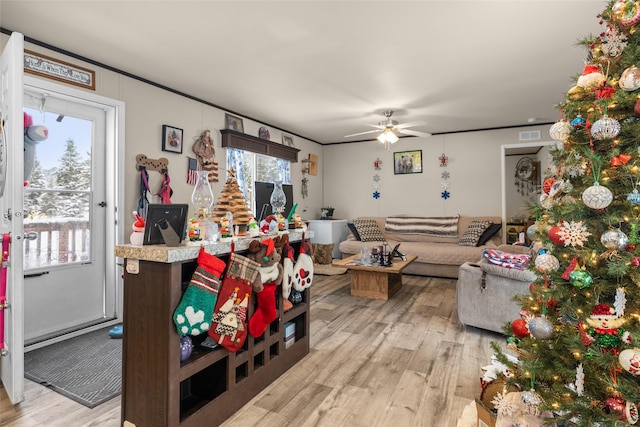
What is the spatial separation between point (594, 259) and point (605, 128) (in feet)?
1.46

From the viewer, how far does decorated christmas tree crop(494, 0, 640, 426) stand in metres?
1.08

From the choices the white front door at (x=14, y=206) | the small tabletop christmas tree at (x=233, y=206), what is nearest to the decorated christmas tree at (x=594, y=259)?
the small tabletop christmas tree at (x=233, y=206)

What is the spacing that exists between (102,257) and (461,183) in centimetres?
558

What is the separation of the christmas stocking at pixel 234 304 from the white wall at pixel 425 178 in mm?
5205

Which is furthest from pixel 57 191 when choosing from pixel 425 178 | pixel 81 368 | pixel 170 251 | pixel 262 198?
pixel 425 178

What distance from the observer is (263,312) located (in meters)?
1.94

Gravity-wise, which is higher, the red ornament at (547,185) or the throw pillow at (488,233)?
the red ornament at (547,185)

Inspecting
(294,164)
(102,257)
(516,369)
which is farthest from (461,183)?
(102,257)

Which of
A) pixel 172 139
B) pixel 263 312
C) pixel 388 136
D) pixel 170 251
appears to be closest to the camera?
pixel 170 251

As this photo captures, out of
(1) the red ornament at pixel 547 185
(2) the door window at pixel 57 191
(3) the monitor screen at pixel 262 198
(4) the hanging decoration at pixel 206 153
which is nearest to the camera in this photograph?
(1) the red ornament at pixel 547 185

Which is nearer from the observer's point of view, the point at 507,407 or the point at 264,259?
the point at 507,407

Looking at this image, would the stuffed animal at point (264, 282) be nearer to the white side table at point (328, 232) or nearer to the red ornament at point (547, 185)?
the red ornament at point (547, 185)

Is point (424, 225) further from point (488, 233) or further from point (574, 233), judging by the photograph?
point (574, 233)

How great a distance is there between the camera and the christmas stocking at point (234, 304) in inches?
64.6
